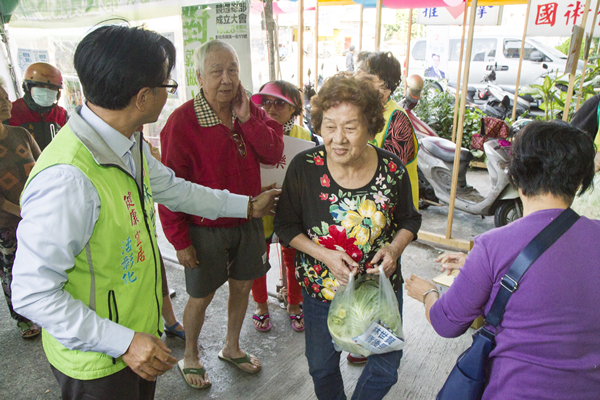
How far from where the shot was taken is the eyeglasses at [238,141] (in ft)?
6.64

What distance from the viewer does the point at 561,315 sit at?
1.07 m

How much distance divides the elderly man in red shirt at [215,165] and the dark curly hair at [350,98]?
0.48 m

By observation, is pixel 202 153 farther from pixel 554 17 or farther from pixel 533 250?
pixel 554 17

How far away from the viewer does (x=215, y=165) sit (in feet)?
6.44

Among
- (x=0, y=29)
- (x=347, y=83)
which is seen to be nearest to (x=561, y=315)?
(x=347, y=83)

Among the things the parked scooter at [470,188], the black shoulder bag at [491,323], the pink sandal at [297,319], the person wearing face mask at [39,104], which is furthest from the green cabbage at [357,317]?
the parked scooter at [470,188]

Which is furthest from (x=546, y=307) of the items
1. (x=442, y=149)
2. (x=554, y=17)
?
(x=554, y=17)

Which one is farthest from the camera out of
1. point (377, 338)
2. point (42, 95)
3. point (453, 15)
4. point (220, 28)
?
point (453, 15)

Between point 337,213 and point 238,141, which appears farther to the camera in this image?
point 238,141

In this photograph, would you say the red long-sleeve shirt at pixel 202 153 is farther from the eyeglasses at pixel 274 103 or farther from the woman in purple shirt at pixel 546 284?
the woman in purple shirt at pixel 546 284

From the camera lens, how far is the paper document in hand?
2.40 metres

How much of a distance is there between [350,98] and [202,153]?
2.61 feet

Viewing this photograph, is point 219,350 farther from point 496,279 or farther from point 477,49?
point 477,49

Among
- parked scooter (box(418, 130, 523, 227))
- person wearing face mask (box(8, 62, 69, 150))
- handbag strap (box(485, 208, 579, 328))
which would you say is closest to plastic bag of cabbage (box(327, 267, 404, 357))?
handbag strap (box(485, 208, 579, 328))
